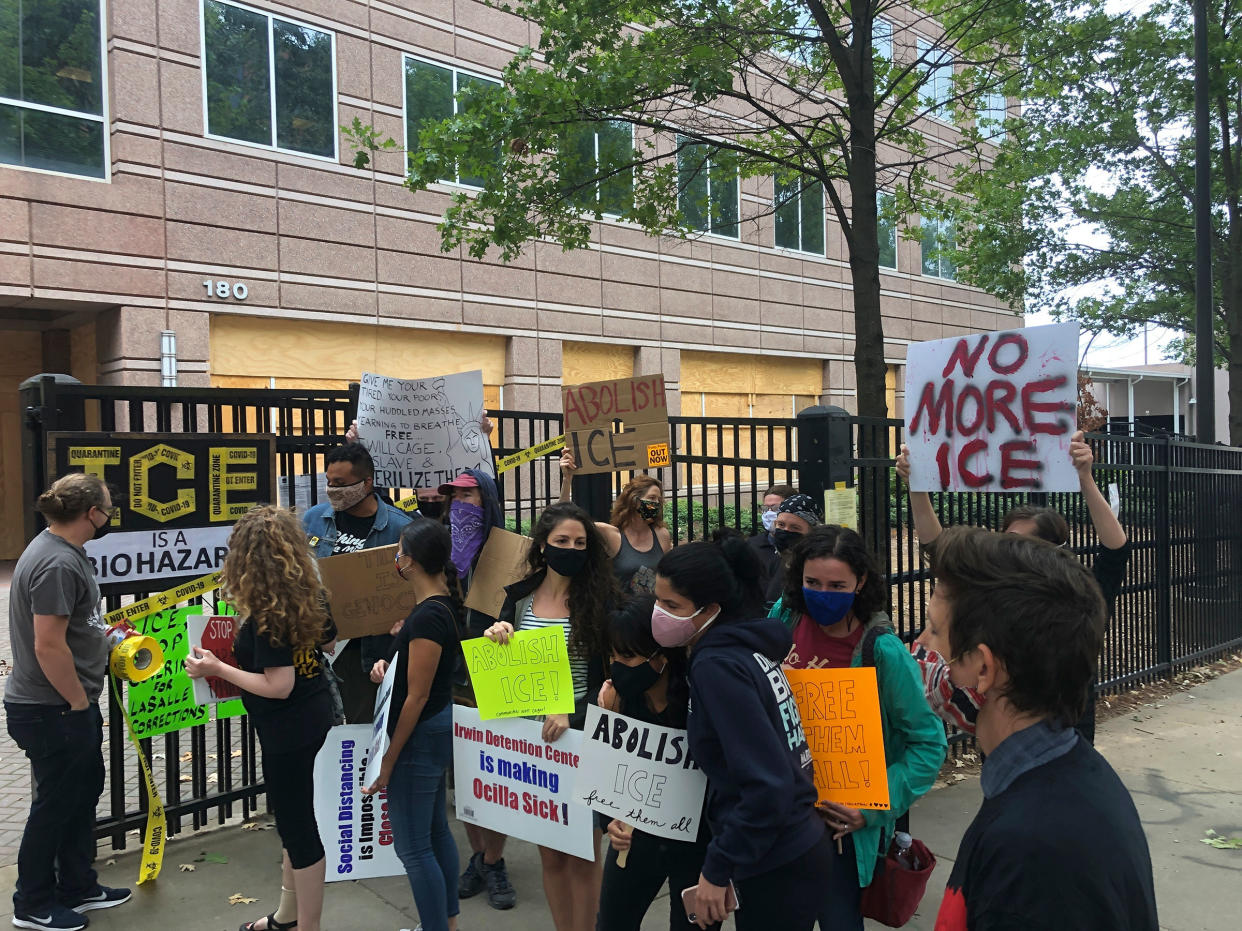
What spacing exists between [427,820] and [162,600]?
1.95 m

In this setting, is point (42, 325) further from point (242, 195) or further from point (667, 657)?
point (667, 657)

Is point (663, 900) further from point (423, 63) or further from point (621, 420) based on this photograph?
point (423, 63)

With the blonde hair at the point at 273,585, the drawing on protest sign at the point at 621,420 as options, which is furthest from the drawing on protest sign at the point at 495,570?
the blonde hair at the point at 273,585

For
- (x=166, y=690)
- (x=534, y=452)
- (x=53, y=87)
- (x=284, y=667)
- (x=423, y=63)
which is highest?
(x=423, y=63)

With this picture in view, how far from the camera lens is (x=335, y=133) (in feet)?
50.6

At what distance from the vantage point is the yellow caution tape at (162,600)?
4.67 metres

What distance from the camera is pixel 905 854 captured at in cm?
315

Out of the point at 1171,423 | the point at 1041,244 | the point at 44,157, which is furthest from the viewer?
the point at 1171,423

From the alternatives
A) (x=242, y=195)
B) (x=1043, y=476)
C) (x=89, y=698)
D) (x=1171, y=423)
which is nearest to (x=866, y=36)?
(x=1043, y=476)

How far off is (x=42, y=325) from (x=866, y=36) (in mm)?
13176

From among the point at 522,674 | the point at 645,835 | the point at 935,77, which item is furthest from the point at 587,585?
the point at 935,77

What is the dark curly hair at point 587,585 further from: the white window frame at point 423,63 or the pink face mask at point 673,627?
the white window frame at point 423,63

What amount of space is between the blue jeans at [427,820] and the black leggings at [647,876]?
3.13 feet

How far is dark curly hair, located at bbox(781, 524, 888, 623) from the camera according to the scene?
3.21m
